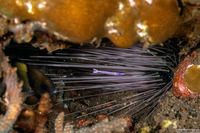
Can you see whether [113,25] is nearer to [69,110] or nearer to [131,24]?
[131,24]

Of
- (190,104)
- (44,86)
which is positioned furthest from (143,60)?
(44,86)

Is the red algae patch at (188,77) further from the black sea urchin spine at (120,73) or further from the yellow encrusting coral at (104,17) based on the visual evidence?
the yellow encrusting coral at (104,17)

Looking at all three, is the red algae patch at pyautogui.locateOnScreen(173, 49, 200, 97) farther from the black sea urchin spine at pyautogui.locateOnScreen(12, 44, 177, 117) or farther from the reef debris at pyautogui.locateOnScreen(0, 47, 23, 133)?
the reef debris at pyautogui.locateOnScreen(0, 47, 23, 133)

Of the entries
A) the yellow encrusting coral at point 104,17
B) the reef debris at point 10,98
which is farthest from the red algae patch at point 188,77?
the reef debris at point 10,98

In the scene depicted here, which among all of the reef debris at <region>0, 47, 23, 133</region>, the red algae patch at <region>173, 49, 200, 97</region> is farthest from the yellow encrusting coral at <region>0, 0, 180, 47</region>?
the red algae patch at <region>173, 49, 200, 97</region>

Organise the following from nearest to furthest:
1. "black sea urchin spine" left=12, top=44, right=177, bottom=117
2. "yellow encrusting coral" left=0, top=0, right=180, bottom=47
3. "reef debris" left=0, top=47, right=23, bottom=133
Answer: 1. "yellow encrusting coral" left=0, top=0, right=180, bottom=47
2. "reef debris" left=0, top=47, right=23, bottom=133
3. "black sea urchin spine" left=12, top=44, right=177, bottom=117

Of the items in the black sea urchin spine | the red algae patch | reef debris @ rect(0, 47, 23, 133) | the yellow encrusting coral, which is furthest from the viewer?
the black sea urchin spine

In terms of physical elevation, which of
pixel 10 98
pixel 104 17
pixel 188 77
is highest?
pixel 104 17

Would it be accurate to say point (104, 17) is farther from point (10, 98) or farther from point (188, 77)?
point (188, 77)

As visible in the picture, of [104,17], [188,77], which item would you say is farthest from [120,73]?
Answer: [104,17]

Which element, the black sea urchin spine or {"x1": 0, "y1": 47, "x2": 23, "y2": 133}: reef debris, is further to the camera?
the black sea urchin spine
